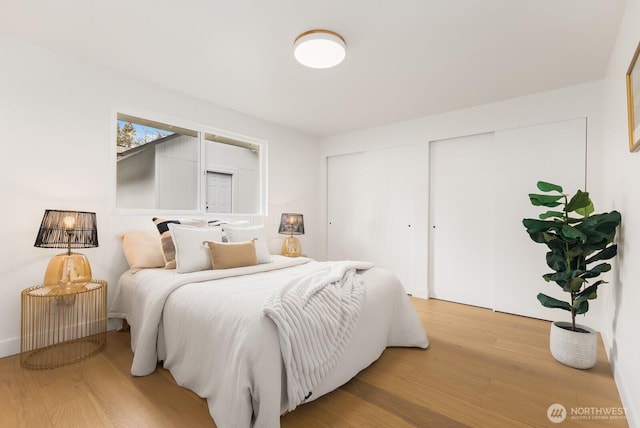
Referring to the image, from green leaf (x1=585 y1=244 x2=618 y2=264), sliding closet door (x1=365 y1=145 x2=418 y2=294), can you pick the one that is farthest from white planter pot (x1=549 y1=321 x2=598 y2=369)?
sliding closet door (x1=365 y1=145 x2=418 y2=294)

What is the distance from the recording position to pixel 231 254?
2.52m

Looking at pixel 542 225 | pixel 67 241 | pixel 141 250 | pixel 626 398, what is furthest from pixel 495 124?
pixel 67 241

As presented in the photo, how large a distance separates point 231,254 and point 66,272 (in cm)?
118

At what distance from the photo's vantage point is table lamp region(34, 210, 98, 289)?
212cm

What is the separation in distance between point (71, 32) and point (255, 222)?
255 cm

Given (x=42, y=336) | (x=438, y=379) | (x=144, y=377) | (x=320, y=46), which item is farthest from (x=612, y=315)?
(x=42, y=336)

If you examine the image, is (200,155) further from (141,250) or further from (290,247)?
(290,247)

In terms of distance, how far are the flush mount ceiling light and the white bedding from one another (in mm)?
1667

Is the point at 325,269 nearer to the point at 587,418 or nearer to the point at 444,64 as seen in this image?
the point at 587,418

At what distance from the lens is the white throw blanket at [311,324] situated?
146 cm

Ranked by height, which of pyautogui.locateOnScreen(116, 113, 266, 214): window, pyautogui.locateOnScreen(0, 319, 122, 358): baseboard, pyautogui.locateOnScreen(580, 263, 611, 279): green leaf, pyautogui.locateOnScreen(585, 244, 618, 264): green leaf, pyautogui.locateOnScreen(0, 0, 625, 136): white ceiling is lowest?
pyautogui.locateOnScreen(0, 319, 122, 358): baseboard

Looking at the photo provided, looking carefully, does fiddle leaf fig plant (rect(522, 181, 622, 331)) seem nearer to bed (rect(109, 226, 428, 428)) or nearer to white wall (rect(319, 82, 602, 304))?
white wall (rect(319, 82, 602, 304))

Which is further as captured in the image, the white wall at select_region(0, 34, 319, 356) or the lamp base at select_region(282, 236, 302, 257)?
the lamp base at select_region(282, 236, 302, 257)

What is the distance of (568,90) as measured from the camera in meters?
2.99
